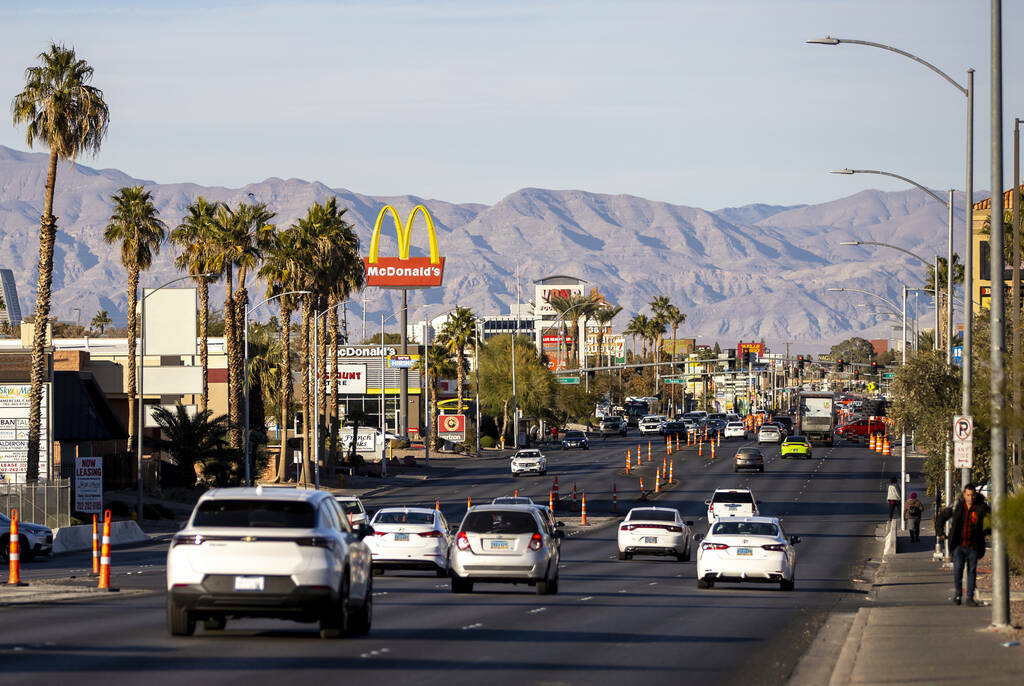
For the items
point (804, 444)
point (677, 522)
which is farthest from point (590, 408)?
point (677, 522)

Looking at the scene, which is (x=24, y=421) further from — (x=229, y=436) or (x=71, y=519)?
(x=229, y=436)

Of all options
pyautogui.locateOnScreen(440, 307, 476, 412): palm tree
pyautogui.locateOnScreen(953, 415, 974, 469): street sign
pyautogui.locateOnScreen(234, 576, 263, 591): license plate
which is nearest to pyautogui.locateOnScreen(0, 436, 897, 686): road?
pyautogui.locateOnScreen(234, 576, 263, 591): license plate

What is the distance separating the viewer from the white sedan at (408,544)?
Answer: 32.3 m

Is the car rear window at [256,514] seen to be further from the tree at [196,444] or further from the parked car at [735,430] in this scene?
the parked car at [735,430]

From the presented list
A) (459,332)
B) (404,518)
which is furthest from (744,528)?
(459,332)

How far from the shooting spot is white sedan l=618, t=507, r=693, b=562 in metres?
40.1

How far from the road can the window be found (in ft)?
3.99

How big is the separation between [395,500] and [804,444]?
130ft

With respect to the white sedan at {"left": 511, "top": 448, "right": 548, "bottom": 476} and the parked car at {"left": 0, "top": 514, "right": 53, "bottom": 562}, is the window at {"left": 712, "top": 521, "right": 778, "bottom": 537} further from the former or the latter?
the white sedan at {"left": 511, "top": 448, "right": 548, "bottom": 476}

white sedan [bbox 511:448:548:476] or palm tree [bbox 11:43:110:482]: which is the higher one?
palm tree [bbox 11:43:110:482]

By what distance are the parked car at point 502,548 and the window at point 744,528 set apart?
458cm

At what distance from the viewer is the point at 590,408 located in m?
140

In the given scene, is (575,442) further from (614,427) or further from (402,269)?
(402,269)

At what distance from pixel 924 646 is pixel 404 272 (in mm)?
106863
